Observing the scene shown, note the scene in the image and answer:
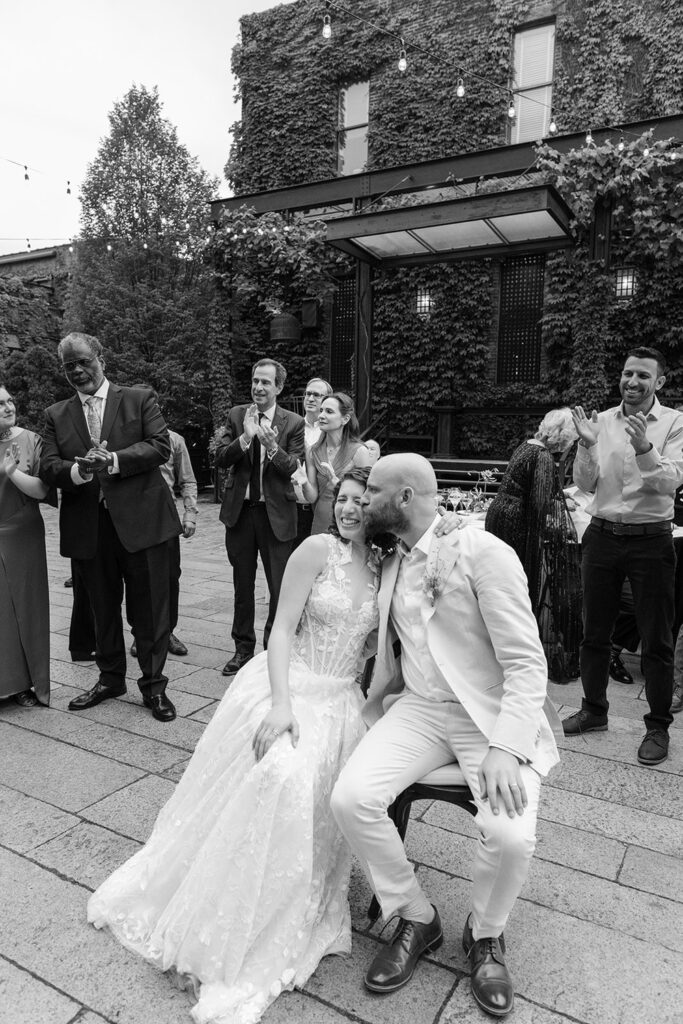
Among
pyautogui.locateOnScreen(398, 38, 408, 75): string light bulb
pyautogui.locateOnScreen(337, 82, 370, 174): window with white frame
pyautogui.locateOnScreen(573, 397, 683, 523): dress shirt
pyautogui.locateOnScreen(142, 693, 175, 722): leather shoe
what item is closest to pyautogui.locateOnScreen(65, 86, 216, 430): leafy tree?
pyautogui.locateOnScreen(337, 82, 370, 174): window with white frame

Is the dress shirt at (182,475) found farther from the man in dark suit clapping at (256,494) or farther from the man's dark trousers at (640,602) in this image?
the man's dark trousers at (640,602)

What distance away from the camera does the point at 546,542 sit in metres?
4.64

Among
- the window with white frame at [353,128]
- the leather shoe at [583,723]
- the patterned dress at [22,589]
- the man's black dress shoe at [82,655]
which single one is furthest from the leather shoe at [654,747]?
the window with white frame at [353,128]

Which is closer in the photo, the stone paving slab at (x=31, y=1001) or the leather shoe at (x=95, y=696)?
the stone paving slab at (x=31, y=1001)

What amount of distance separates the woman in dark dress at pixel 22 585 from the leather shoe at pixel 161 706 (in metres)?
0.64

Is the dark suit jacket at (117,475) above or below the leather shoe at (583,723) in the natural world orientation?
above

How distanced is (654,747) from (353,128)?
50.5 ft

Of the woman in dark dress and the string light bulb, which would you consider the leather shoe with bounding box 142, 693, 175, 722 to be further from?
the string light bulb

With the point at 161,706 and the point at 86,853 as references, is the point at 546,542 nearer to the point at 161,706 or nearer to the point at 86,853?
the point at 161,706

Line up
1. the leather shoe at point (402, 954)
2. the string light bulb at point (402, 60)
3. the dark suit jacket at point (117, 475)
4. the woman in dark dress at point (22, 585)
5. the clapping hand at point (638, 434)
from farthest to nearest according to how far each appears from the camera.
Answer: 1. the string light bulb at point (402, 60)
2. the woman in dark dress at point (22, 585)
3. the dark suit jacket at point (117, 475)
4. the clapping hand at point (638, 434)
5. the leather shoe at point (402, 954)

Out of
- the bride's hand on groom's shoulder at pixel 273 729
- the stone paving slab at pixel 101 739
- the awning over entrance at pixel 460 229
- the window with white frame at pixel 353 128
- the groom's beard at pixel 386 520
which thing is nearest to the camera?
the bride's hand on groom's shoulder at pixel 273 729

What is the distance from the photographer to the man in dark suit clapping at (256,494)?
4566mm

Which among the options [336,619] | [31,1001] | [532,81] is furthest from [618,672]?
[532,81]

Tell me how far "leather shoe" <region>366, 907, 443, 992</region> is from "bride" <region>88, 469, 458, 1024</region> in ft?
0.53
